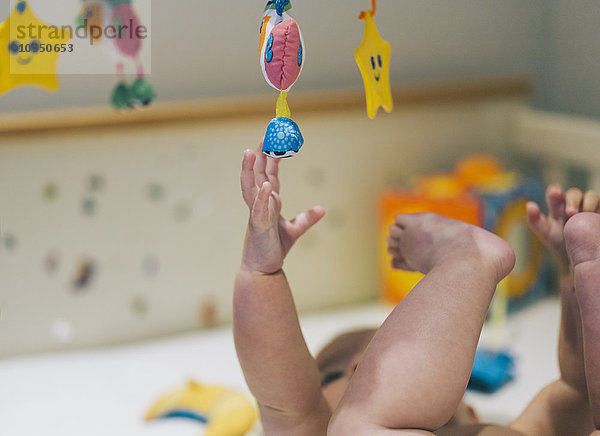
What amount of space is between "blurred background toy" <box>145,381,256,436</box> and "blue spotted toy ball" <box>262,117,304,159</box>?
474 millimetres

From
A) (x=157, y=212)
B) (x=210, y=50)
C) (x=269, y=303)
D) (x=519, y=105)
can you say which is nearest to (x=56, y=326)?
(x=157, y=212)

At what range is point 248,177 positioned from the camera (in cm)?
65

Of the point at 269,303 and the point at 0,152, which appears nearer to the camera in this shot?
the point at 269,303

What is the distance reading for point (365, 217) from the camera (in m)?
1.39

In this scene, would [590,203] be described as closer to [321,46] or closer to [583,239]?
[583,239]

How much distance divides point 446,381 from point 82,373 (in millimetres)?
741

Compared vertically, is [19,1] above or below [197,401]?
above

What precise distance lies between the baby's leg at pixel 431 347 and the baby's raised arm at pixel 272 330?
3.7 inches

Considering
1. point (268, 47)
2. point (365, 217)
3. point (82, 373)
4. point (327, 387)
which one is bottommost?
point (82, 373)

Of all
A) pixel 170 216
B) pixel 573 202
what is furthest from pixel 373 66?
pixel 170 216

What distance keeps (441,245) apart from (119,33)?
43 centimetres

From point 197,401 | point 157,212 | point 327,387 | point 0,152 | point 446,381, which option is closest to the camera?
point 446,381

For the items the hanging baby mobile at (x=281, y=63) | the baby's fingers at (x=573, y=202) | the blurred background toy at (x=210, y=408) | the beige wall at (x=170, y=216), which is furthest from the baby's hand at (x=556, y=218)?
the beige wall at (x=170, y=216)

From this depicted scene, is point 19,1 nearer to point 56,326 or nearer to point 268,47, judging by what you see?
point 268,47
